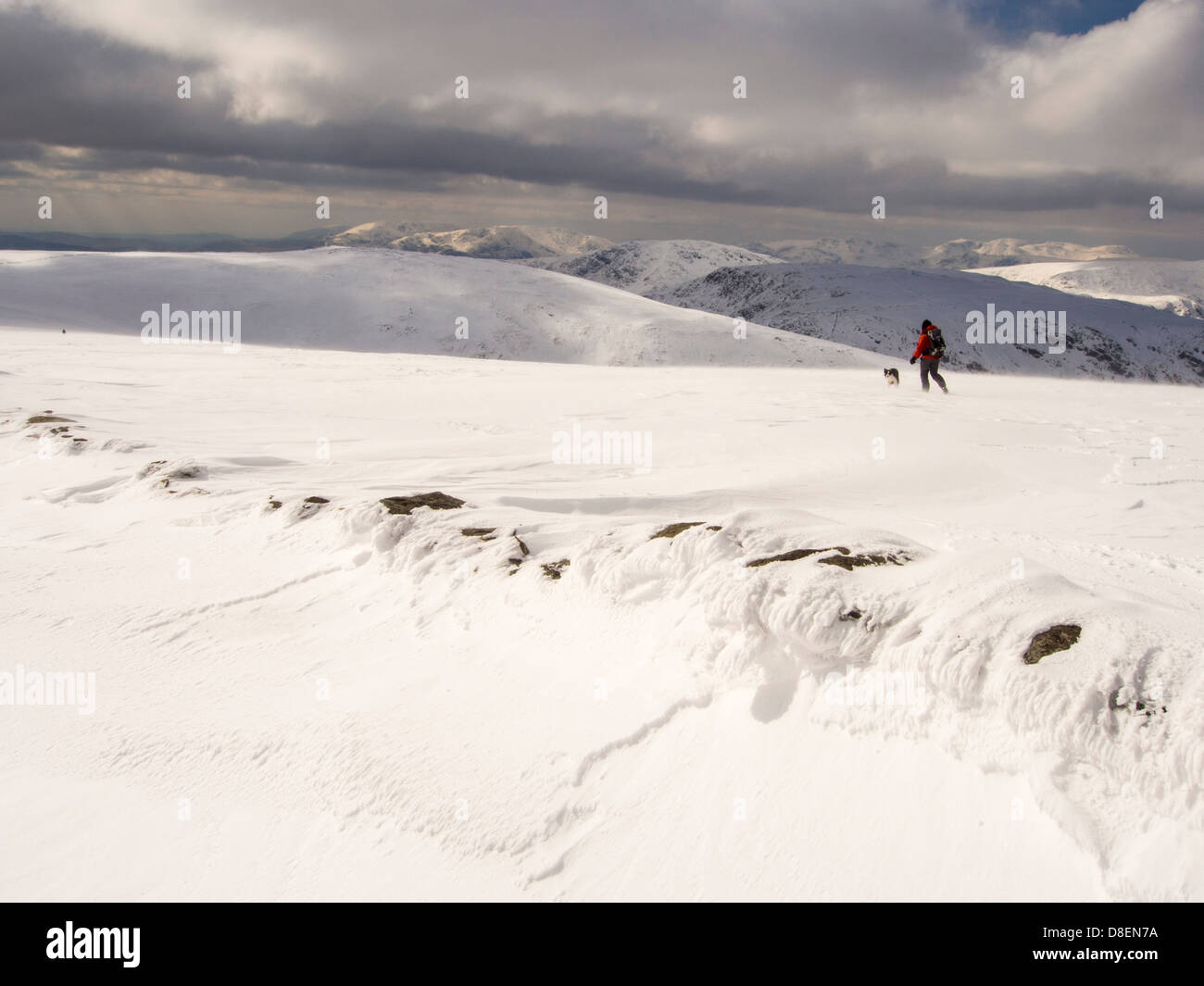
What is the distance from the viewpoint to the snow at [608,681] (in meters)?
3.43

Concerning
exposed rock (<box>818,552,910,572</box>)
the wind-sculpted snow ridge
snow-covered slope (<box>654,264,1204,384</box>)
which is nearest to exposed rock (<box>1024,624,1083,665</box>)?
the wind-sculpted snow ridge

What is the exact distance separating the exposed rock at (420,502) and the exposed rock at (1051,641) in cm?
506

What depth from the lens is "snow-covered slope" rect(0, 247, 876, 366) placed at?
48062mm

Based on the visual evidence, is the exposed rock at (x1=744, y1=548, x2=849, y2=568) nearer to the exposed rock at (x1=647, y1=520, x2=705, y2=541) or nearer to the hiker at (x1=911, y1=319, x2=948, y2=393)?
the exposed rock at (x1=647, y1=520, x2=705, y2=541)

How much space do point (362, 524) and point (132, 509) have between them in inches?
136

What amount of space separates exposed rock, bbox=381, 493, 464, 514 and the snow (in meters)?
0.21

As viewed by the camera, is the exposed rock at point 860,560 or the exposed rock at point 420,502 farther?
the exposed rock at point 420,502

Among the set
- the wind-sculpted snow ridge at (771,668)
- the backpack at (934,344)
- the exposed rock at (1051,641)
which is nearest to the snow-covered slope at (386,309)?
the backpack at (934,344)

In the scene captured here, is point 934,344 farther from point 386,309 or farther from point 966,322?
point 966,322

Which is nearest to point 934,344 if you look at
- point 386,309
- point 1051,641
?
point 1051,641

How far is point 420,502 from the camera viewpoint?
7.50 meters

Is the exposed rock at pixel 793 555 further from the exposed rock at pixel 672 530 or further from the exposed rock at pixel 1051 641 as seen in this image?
the exposed rock at pixel 1051 641
